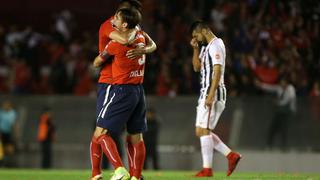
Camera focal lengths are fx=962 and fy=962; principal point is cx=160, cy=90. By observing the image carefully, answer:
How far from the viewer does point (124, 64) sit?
509 inches

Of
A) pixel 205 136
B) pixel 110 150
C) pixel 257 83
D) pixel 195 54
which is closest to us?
pixel 110 150

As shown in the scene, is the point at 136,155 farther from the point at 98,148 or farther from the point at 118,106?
the point at 118,106

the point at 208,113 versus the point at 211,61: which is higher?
the point at 211,61

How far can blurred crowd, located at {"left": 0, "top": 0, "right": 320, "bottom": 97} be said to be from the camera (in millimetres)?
26109

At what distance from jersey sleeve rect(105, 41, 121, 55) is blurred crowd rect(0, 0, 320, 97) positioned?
42.6ft

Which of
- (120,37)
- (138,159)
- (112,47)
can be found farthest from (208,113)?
(120,37)

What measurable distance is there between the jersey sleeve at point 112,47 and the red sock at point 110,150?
1.13 metres

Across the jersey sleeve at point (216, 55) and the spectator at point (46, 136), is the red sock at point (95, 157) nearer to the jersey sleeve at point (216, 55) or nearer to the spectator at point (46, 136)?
the jersey sleeve at point (216, 55)

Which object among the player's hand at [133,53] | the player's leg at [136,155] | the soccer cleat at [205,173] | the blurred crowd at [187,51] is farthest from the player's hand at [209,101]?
the blurred crowd at [187,51]

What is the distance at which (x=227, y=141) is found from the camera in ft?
84.5

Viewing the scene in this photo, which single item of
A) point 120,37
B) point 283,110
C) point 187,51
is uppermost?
point 187,51

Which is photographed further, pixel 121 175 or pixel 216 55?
pixel 216 55

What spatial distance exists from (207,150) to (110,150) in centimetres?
317

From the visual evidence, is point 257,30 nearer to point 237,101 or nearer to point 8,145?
point 237,101
